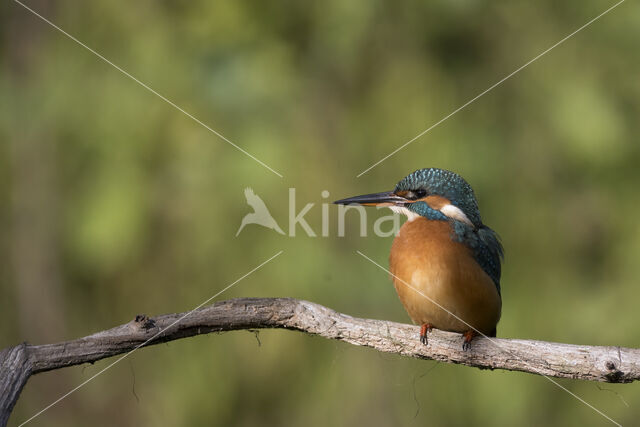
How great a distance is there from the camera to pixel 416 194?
3223 mm

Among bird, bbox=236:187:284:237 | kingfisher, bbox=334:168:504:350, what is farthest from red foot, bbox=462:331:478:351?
bird, bbox=236:187:284:237

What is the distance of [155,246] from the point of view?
4.26 metres

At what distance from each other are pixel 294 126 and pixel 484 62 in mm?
1212

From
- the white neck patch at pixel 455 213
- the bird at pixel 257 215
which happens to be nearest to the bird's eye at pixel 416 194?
the white neck patch at pixel 455 213

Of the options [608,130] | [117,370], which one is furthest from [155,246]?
[608,130]

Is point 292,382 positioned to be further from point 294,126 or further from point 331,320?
point 331,320

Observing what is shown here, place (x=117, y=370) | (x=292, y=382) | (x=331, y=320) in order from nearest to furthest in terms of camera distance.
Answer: (x=331, y=320) < (x=292, y=382) < (x=117, y=370)

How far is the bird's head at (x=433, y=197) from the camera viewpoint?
124 inches

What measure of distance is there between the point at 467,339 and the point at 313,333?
595 millimetres

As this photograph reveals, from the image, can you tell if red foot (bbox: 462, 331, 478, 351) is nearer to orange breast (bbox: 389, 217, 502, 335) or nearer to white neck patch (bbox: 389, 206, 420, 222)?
orange breast (bbox: 389, 217, 502, 335)

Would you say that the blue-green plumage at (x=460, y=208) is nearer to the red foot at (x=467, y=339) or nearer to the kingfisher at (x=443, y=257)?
the kingfisher at (x=443, y=257)

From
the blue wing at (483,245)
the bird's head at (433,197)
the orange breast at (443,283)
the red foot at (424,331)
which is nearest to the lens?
the red foot at (424,331)

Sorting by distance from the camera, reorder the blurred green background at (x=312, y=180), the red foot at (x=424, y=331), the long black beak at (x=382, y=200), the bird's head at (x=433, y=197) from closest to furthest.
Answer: the red foot at (x=424, y=331) < the bird's head at (x=433, y=197) < the long black beak at (x=382, y=200) < the blurred green background at (x=312, y=180)

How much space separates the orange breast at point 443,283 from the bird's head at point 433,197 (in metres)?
→ 0.15
